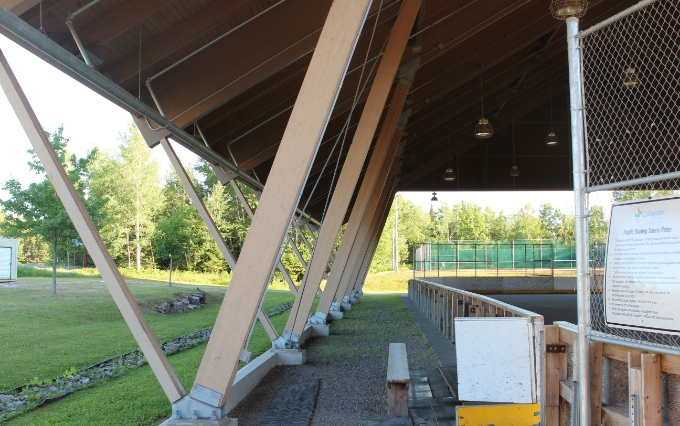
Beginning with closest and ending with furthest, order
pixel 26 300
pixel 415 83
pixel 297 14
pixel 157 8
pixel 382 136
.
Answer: pixel 157 8, pixel 297 14, pixel 382 136, pixel 415 83, pixel 26 300

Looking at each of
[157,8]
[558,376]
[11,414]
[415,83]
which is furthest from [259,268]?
[415,83]

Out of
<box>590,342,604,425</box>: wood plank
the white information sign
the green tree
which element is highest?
the green tree

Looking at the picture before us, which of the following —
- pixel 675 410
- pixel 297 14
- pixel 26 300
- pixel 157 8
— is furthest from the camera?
pixel 26 300

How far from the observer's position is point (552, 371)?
16.4 feet

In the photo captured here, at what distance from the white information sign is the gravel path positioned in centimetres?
375

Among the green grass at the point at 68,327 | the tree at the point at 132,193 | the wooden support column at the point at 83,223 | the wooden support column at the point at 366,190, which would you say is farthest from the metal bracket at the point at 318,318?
the tree at the point at 132,193

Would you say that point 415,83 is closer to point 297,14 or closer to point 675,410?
point 297,14

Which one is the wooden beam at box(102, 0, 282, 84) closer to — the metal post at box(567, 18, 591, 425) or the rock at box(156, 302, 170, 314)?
the metal post at box(567, 18, 591, 425)

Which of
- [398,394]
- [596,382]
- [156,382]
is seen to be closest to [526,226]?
[156,382]

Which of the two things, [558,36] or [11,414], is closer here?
[11,414]

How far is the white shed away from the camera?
27.4 meters

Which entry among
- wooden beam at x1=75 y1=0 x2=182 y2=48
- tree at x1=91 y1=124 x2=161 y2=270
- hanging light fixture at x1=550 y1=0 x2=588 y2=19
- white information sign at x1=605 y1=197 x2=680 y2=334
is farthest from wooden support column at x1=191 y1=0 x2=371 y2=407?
tree at x1=91 y1=124 x2=161 y2=270

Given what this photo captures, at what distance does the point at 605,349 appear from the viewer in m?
4.31

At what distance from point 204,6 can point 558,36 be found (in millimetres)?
14252
